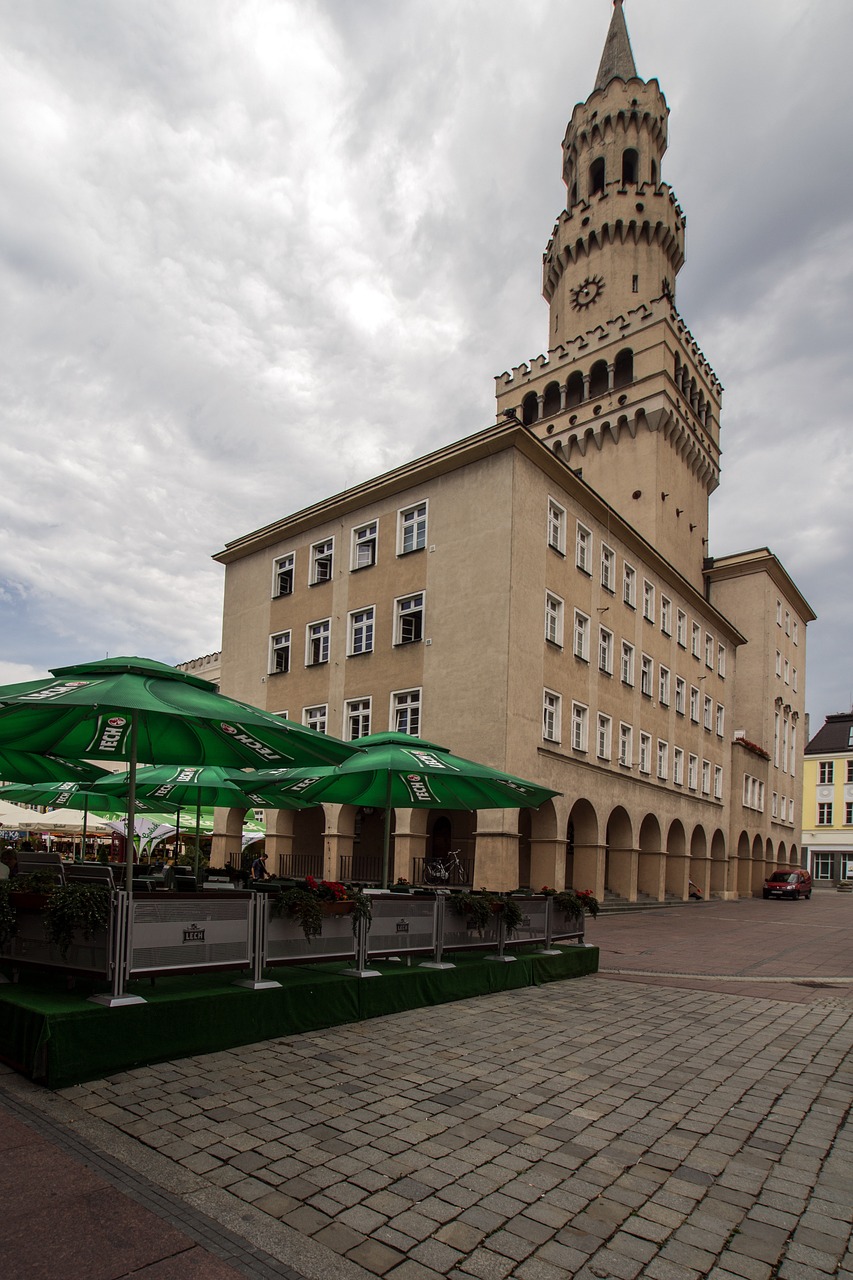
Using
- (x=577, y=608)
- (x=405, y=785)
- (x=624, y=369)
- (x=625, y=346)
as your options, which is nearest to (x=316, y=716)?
(x=577, y=608)

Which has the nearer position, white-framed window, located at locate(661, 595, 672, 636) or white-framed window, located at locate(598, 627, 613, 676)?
white-framed window, located at locate(598, 627, 613, 676)

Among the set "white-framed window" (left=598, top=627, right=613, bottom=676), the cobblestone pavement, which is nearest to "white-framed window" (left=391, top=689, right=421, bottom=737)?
"white-framed window" (left=598, top=627, right=613, bottom=676)

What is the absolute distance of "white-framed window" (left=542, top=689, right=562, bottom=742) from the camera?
25453 mm

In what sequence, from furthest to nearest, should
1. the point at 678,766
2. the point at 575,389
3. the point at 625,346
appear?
the point at 575,389 < the point at 625,346 < the point at 678,766

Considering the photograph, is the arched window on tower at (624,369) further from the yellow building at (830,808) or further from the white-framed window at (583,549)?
the yellow building at (830,808)

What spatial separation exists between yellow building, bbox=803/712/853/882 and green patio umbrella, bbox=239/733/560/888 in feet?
248

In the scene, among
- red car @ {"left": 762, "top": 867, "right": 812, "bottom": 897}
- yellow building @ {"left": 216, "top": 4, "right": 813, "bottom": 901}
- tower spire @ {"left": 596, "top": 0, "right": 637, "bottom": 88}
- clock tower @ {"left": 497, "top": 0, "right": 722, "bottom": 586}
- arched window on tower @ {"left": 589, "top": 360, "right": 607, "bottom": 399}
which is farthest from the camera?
tower spire @ {"left": 596, "top": 0, "right": 637, "bottom": 88}

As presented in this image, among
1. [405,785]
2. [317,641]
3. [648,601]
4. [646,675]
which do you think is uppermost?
[648,601]

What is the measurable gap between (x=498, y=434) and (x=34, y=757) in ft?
54.7

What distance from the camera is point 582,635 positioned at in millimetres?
28375

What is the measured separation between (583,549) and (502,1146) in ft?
82.7

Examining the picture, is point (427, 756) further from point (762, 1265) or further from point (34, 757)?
point (762, 1265)

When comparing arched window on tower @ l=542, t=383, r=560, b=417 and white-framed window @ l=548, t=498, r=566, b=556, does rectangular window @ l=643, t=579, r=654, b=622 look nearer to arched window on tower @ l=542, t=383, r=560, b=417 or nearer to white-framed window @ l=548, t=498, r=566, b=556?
white-framed window @ l=548, t=498, r=566, b=556

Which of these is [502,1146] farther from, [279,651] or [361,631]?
[279,651]
